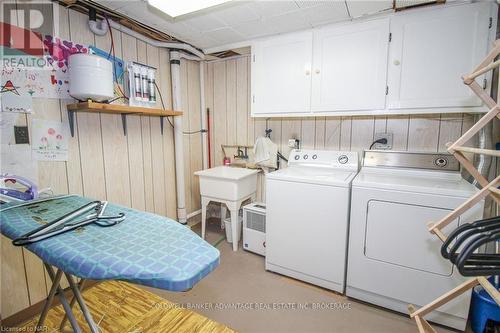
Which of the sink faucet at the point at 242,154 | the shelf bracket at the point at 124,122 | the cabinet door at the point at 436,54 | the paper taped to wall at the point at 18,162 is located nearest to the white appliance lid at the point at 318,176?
the cabinet door at the point at 436,54

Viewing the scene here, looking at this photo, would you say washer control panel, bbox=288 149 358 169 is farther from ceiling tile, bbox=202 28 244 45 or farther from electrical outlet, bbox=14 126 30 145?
electrical outlet, bbox=14 126 30 145

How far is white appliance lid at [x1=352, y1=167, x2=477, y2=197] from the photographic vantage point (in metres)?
1.60

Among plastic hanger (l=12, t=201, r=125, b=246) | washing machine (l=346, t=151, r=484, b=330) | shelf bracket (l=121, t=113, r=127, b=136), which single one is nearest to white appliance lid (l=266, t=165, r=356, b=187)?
washing machine (l=346, t=151, r=484, b=330)

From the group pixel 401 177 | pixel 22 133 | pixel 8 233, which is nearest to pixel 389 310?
pixel 401 177

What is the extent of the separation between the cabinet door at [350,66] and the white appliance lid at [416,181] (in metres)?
0.56

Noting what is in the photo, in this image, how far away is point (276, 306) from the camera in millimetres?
1884

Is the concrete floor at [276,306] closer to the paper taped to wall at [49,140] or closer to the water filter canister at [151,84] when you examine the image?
the paper taped to wall at [49,140]

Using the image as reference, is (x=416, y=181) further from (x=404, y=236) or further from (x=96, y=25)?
(x=96, y=25)

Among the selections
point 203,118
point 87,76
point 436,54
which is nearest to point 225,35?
point 203,118

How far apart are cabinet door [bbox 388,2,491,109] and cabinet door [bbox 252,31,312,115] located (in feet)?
2.29

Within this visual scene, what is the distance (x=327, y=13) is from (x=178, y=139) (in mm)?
1908

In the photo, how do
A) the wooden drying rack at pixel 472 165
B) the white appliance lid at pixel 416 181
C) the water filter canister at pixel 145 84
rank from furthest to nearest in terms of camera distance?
1. the water filter canister at pixel 145 84
2. the white appliance lid at pixel 416 181
3. the wooden drying rack at pixel 472 165

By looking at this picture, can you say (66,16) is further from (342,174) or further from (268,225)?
(342,174)

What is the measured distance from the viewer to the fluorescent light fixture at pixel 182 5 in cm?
173
